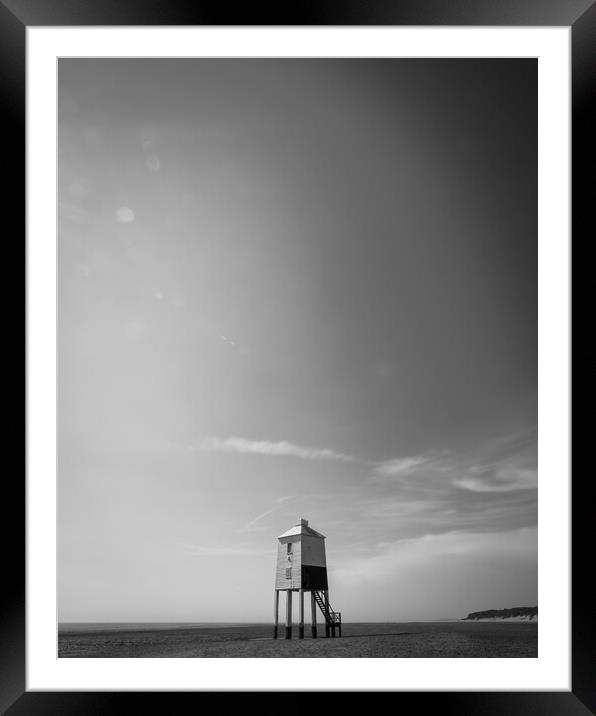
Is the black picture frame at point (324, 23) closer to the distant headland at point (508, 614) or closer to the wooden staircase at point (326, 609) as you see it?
the wooden staircase at point (326, 609)

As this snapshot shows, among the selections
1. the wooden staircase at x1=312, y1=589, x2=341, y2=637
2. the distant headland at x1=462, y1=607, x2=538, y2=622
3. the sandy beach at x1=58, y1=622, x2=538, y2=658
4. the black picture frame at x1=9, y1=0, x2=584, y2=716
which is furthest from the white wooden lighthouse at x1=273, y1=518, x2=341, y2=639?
the distant headland at x1=462, y1=607, x2=538, y2=622

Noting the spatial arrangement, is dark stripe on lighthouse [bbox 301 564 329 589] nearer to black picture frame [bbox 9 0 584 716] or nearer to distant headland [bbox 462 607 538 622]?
black picture frame [bbox 9 0 584 716]

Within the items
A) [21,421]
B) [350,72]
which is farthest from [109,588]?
[21,421]

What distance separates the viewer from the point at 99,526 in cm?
1666

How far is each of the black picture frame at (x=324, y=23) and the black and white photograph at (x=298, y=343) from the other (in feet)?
21.7

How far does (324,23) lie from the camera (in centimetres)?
251

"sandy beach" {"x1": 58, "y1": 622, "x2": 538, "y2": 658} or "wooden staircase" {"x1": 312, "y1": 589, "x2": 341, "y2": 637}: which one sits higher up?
"wooden staircase" {"x1": 312, "y1": 589, "x2": 341, "y2": 637}

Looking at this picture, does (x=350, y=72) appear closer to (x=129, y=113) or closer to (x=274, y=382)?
(x=129, y=113)

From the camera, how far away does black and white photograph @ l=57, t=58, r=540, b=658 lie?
31.8ft

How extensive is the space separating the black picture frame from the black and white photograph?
21.7 ft

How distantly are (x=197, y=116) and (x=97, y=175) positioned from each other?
2.08 metres

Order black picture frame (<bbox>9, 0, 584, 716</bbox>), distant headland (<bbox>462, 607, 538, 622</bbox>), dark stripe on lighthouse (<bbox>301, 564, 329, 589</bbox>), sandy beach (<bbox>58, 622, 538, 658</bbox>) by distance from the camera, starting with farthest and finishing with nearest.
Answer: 1. distant headland (<bbox>462, 607, 538, 622</bbox>)
2. sandy beach (<bbox>58, 622, 538, 658</bbox>)
3. dark stripe on lighthouse (<bbox>301, 564, 329, 589</bbox>)
4. black picture frame (<bbox>9, 0, 584, 716</bbox>)

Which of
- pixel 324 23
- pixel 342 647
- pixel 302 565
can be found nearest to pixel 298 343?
pixel 302 565

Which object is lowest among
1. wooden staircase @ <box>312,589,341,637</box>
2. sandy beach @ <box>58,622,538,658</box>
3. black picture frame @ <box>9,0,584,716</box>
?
sandy beach @ <box>58,622,538,658</box>
